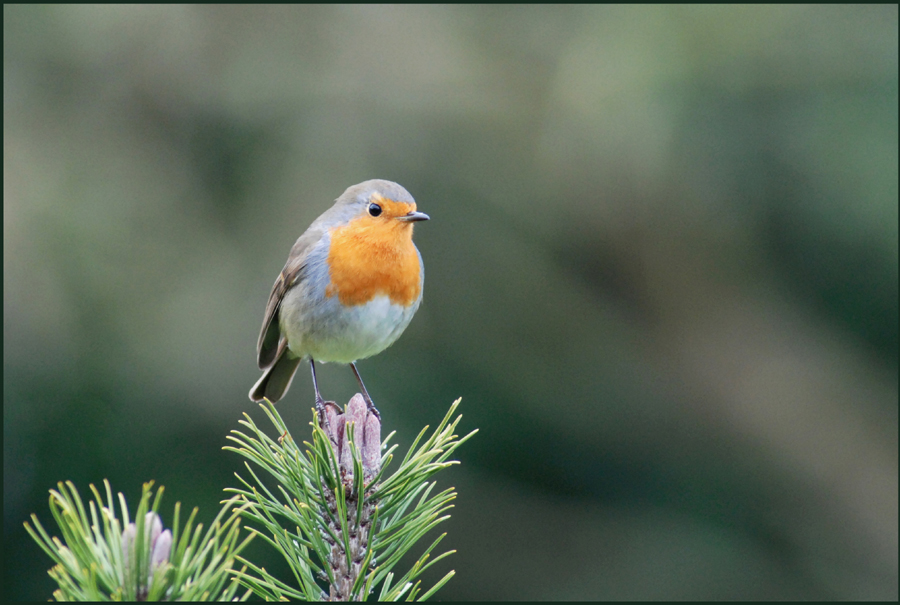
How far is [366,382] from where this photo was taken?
590 cm

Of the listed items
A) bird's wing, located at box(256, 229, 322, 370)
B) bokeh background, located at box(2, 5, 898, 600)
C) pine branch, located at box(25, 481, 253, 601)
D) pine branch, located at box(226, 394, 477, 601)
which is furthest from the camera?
bokeh background, located at box(2, 5, 898, 600)

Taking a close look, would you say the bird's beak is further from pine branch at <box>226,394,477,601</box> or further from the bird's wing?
pine branch at <box>226,394,477,601</box>

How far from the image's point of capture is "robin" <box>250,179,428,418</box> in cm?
313

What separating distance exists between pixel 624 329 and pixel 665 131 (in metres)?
1.82

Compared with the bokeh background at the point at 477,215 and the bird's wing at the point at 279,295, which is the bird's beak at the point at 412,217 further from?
the bokeh background at the point at 477,215

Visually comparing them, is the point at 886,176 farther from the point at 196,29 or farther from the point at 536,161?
the point at 196,29

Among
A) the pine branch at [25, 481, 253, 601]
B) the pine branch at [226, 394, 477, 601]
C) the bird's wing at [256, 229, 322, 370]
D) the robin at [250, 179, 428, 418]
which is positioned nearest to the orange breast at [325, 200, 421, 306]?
the robin at [250, 179, 428, 418]

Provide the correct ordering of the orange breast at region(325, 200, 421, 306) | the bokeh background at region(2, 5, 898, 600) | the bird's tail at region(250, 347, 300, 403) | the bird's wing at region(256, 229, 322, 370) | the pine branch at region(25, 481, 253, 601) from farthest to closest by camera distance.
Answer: the bokeh background at region(2, 5, 898, 600) → the bird's tail at region(250, 347, 300, 403) → the bird's wing at region(256, 229, 322, 370) → the orange breast at region(325, 200, 421, 306) → the pine branch at region(25, 481, 253, 601)

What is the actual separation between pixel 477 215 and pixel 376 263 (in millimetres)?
3147

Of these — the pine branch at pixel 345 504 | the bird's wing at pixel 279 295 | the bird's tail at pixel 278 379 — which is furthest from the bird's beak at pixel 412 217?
the pine branch at pixel 345 504

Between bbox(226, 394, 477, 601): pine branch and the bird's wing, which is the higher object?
the bird's wing

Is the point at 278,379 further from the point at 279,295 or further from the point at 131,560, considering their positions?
the point at 131,560

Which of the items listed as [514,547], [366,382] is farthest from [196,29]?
[514,547]

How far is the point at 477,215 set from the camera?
6.20 meters
